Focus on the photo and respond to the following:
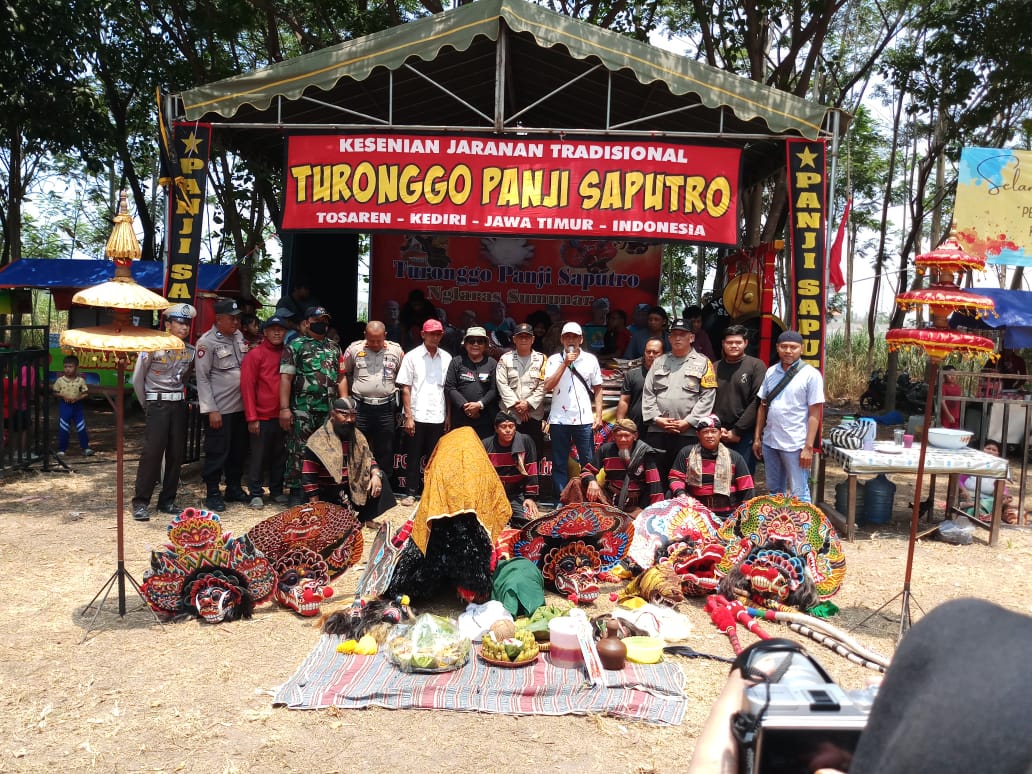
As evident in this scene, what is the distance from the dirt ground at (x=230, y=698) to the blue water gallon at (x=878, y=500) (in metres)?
1.51

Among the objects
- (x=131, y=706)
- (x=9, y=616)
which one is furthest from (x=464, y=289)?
(x=131, y=706)

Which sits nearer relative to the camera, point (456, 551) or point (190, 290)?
point (456, 551)

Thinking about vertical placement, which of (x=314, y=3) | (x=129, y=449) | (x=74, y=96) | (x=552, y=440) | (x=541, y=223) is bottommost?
(x=129, y=449)

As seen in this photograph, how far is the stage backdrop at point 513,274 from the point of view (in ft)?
43.0

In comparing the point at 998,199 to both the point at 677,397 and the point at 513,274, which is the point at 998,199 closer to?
the point at 677,397

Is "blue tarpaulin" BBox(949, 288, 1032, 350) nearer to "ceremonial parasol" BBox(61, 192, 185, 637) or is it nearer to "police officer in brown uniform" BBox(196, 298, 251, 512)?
"police officer in brown uniform" BBox(196, 298, 251, 512)

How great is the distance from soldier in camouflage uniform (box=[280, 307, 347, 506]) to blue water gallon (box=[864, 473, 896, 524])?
5170 millimetres

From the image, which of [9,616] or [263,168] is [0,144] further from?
[9,616]

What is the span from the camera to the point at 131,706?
4152 millimetres

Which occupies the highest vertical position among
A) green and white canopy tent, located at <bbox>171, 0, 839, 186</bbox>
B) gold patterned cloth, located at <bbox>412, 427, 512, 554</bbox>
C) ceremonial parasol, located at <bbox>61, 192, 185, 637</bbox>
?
green and white canopy tent, located at <bbox>171, 0, 839, 186</bbox>

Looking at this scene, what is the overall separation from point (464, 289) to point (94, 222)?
102ft

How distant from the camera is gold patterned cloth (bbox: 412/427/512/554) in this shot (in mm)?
5262

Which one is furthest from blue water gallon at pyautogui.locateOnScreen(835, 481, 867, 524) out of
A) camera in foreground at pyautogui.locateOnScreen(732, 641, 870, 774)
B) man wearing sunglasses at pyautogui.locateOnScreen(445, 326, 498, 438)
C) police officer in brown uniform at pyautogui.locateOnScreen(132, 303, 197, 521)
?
camera in foreground at pyautogui.locateOnScreen(732, 641, 870, 774)

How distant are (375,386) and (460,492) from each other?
2.95 metres
